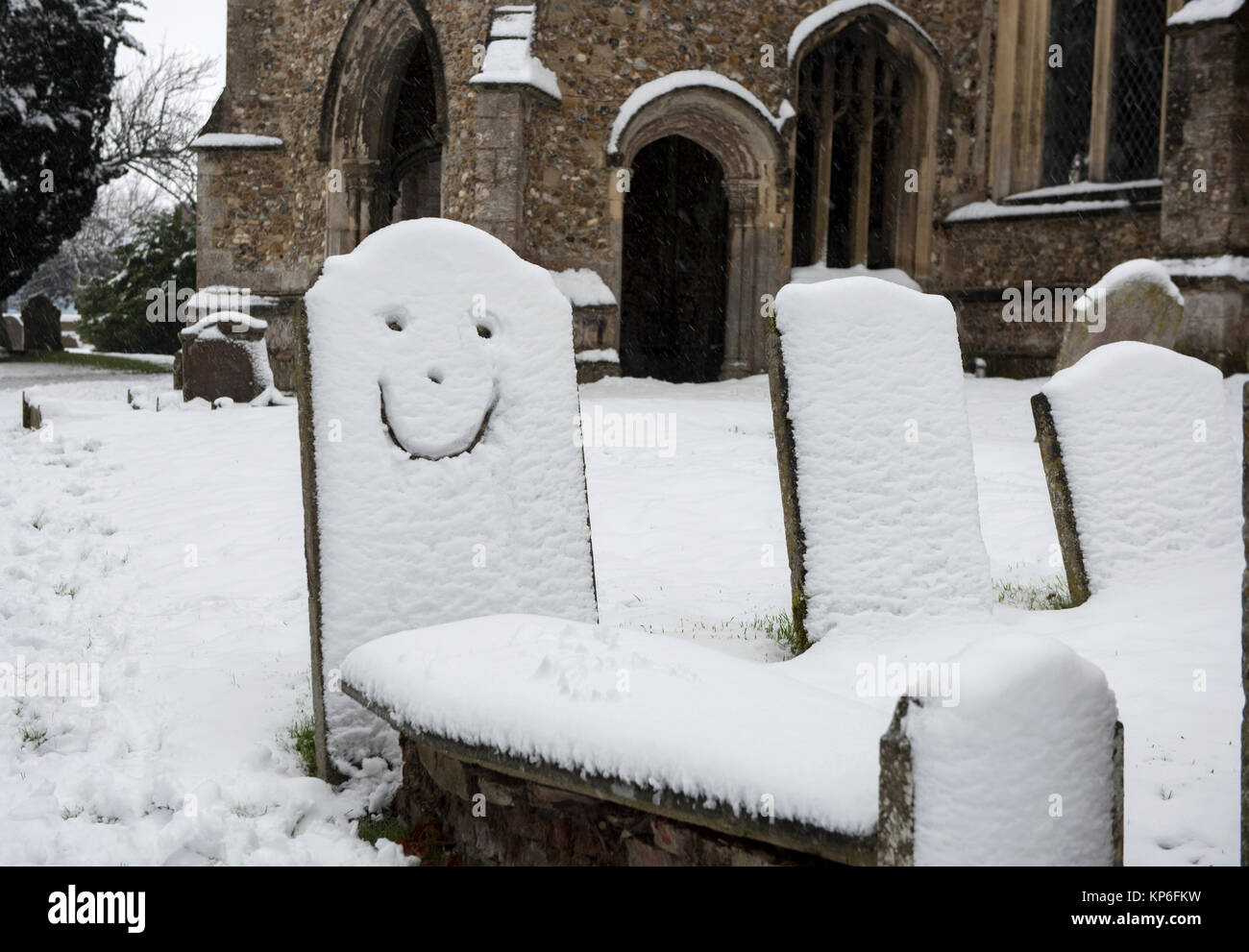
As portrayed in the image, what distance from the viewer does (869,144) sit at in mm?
13719

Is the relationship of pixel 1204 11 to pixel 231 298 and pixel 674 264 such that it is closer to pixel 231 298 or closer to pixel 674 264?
pixel 674 264

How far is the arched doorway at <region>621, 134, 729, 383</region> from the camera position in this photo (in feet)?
48.0

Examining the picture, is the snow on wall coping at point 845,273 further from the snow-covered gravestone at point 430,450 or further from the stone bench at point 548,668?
the snow-covered gravestone at point 430,450

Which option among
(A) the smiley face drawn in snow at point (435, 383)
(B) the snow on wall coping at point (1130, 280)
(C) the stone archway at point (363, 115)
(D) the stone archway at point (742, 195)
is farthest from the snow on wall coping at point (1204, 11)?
(A) the smiley face drawn in snow at point (435, 383)

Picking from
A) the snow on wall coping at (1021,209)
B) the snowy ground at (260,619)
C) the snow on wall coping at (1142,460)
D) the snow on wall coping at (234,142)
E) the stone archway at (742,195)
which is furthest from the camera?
the snow on wall coping at (234,142)

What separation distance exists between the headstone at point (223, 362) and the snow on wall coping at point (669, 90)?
4.20m

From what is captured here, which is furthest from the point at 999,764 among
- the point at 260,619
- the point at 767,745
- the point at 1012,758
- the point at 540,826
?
the point at 260,619

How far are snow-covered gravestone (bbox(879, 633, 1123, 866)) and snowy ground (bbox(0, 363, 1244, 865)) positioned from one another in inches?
28.7

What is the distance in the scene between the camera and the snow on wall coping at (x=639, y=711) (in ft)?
6.94

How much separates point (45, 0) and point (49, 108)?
5.67 feet

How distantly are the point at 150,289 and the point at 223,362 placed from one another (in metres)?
13.6

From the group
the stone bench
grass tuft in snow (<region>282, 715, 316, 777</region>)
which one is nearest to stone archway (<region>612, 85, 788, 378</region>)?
the stone bench

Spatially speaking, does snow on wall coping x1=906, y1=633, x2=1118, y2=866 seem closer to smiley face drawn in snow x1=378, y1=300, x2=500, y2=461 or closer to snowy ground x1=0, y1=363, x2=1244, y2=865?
snowy ground x1=0, y1=363, x2=1244, y2=865

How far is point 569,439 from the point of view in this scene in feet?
12.1
